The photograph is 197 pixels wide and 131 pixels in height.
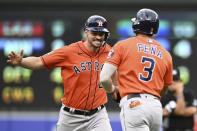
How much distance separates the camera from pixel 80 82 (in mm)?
5727

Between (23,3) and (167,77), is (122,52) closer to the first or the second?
(167,77)

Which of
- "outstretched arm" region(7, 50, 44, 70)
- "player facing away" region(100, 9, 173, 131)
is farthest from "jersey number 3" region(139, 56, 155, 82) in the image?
"outstretched arm" region(7, 50, 44, 70)

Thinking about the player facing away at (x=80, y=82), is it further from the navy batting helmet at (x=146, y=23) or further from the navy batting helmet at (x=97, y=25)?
the navy batting helmet at (x=146, y=23)

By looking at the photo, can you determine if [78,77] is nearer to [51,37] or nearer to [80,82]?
[80,82]

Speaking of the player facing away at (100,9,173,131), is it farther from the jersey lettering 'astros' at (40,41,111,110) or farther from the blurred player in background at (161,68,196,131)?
the blurred player in background at (161,68,196,131)

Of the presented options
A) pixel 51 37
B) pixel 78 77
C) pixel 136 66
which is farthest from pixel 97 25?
pixel 51 37

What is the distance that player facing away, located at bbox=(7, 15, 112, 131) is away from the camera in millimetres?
5719

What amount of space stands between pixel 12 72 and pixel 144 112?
662 cm

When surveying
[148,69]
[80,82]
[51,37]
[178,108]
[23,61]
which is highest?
[148,69]

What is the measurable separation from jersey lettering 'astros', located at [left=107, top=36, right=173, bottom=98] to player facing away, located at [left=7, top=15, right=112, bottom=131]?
0.99 metres

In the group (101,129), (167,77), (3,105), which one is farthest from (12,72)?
(167,77)

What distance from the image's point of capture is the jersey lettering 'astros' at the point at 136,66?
4703 mm

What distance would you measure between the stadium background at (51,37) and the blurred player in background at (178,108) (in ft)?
10.7

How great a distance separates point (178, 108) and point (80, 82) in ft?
6.70
